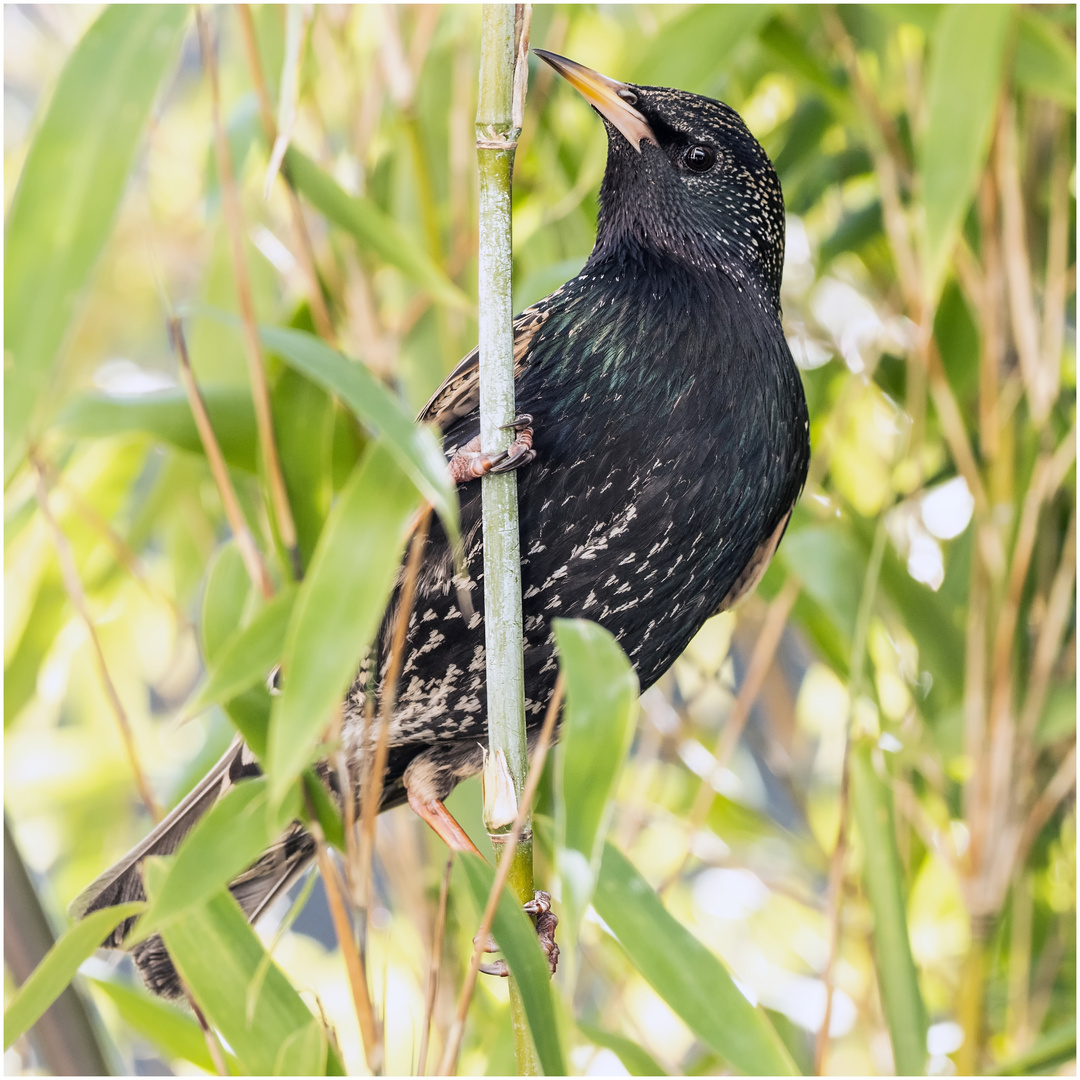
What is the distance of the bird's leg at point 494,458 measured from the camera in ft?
1.74

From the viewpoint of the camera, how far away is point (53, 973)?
0.63m

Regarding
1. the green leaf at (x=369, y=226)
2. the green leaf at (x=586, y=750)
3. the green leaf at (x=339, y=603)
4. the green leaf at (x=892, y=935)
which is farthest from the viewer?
the green leaf at (x=892, y=935)

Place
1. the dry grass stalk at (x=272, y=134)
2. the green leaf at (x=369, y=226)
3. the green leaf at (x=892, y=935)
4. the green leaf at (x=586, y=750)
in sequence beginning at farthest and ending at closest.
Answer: the green leaf at (x=892, y=935), the green leaf at (x=369, y=226), the dry grass stalk at (x=272, y=134), the green leaf at (x=586, y=750)

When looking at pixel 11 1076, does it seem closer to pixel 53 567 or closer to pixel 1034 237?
pixel 53 567

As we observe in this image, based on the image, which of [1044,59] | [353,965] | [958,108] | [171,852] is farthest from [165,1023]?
[1044,59]

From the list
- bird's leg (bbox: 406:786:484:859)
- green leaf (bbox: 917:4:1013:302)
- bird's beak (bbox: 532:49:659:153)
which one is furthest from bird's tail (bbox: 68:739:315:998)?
green leaf (bbox: 917:4:1013:302)

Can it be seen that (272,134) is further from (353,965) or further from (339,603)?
(353,965)

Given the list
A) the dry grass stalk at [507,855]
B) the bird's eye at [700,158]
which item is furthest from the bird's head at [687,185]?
the dry grass stalk at [507,855]

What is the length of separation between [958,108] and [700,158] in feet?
0.87

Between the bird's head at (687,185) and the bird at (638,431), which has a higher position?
the bird's head at (687,185)

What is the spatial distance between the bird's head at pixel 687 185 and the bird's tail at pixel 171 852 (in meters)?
0.50

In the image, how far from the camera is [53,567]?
105 centimetres

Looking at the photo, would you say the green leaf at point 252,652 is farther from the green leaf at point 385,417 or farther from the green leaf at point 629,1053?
the green leaf at point 629,1053

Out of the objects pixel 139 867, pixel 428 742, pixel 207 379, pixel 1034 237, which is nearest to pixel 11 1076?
pixel 139 867
